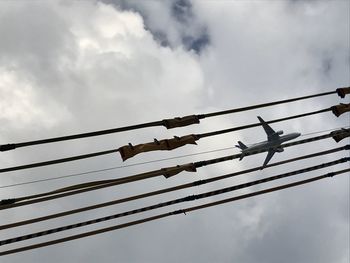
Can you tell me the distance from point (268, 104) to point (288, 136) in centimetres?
6862

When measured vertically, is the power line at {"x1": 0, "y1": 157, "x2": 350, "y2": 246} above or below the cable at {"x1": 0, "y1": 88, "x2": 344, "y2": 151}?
below

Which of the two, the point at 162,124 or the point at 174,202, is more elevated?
the point at 162,124

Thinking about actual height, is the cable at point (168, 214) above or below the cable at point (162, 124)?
below

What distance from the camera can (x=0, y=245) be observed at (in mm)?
15016

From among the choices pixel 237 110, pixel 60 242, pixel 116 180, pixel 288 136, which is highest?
pixel 288 136

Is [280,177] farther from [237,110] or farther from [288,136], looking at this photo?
[288,136]

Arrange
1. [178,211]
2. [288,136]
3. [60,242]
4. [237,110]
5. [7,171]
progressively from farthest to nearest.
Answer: [288,136], [178,211], [237,110], [60,242], [7,171]

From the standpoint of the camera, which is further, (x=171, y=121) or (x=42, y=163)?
(x=171, y=121)

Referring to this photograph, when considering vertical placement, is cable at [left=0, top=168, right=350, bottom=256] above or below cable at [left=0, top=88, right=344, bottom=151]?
below

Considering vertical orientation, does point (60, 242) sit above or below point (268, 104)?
below

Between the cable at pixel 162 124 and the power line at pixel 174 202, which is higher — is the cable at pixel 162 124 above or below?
above

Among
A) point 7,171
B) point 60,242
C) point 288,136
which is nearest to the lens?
point 7,171

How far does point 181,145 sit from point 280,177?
13.9 feet

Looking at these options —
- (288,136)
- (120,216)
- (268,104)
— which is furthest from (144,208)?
(288,136)
